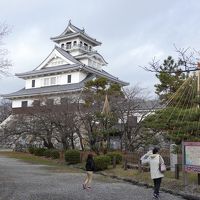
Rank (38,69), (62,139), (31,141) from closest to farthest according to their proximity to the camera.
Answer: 1. (62,139)
2. (31,141)
3. (38,69)

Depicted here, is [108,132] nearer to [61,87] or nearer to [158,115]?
[158,115]

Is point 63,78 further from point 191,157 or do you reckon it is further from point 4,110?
point 191,157

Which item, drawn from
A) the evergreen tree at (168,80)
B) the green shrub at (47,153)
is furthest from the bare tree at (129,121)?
the green shrub at (47,153)

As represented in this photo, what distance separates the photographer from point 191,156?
14.6 metres

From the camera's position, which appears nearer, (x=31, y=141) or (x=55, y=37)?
(x=31, y=141)

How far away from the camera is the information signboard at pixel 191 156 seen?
1425cm

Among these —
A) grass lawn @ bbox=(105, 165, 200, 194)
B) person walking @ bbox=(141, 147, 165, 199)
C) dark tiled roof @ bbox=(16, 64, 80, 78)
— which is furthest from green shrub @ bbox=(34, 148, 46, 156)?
person walking @ bbox=(141, 147, 165, 199)

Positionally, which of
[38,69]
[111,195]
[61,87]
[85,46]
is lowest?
[111,195]

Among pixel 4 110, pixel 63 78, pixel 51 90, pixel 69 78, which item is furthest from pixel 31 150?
pixel 4 110

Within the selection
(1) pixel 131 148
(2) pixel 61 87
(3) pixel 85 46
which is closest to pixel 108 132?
(1) pixel 131 148

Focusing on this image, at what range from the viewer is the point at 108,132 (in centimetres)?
2731

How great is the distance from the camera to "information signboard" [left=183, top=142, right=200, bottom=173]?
14250 millimetres

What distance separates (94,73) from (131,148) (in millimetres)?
23007

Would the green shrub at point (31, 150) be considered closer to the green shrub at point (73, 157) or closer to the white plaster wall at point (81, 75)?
the green shrub at point (73, 157)
